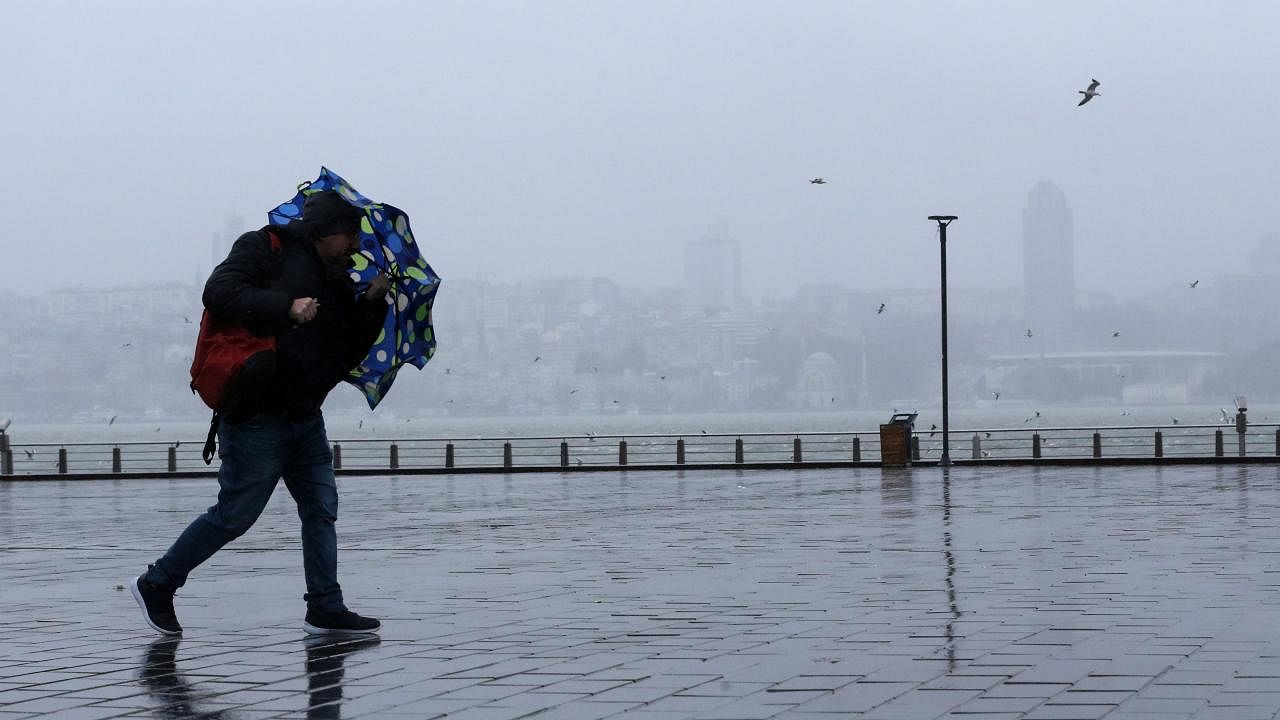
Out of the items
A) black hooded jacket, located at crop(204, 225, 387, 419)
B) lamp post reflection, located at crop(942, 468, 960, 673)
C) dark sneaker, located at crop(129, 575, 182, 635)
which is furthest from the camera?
dark sneaker, located at crop(129, 575, 182, 635)

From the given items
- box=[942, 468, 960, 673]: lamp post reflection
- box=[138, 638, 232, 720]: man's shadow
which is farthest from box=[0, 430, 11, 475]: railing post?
box=[138, 638, 232, 720]: man's shadow

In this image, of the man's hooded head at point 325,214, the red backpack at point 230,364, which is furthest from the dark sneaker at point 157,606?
the man's hooded head at point 325,214

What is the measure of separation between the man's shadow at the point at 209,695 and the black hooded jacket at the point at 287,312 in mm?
947

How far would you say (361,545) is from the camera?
13.9 m

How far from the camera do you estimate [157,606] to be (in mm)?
7641

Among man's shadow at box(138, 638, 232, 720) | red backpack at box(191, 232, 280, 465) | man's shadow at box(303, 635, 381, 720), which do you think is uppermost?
red backpack at box(191, 232, 280, 465)

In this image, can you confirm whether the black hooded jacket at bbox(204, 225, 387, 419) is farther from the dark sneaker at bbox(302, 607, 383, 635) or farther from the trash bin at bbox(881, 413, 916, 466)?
the trash bin at bbox(881, 413, 916, 466)

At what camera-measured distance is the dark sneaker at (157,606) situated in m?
7.64

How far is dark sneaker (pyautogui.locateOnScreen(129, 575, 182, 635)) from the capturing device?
764 cm

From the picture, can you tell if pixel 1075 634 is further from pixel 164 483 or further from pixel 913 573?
pixel 164 483

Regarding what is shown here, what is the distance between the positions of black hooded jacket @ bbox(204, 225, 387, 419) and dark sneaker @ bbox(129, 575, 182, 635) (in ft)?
2.75

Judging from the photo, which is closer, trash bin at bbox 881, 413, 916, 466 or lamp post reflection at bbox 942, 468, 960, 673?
lamp post reflection at bbox 942, 468, 960, 673

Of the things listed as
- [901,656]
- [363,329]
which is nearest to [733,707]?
[901,656]

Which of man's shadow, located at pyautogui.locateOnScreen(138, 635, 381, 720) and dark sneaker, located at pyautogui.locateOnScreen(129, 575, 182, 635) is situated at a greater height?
dark sneaker, located at pyautogui.locateOnScreen(129, 575, 182, 635)
